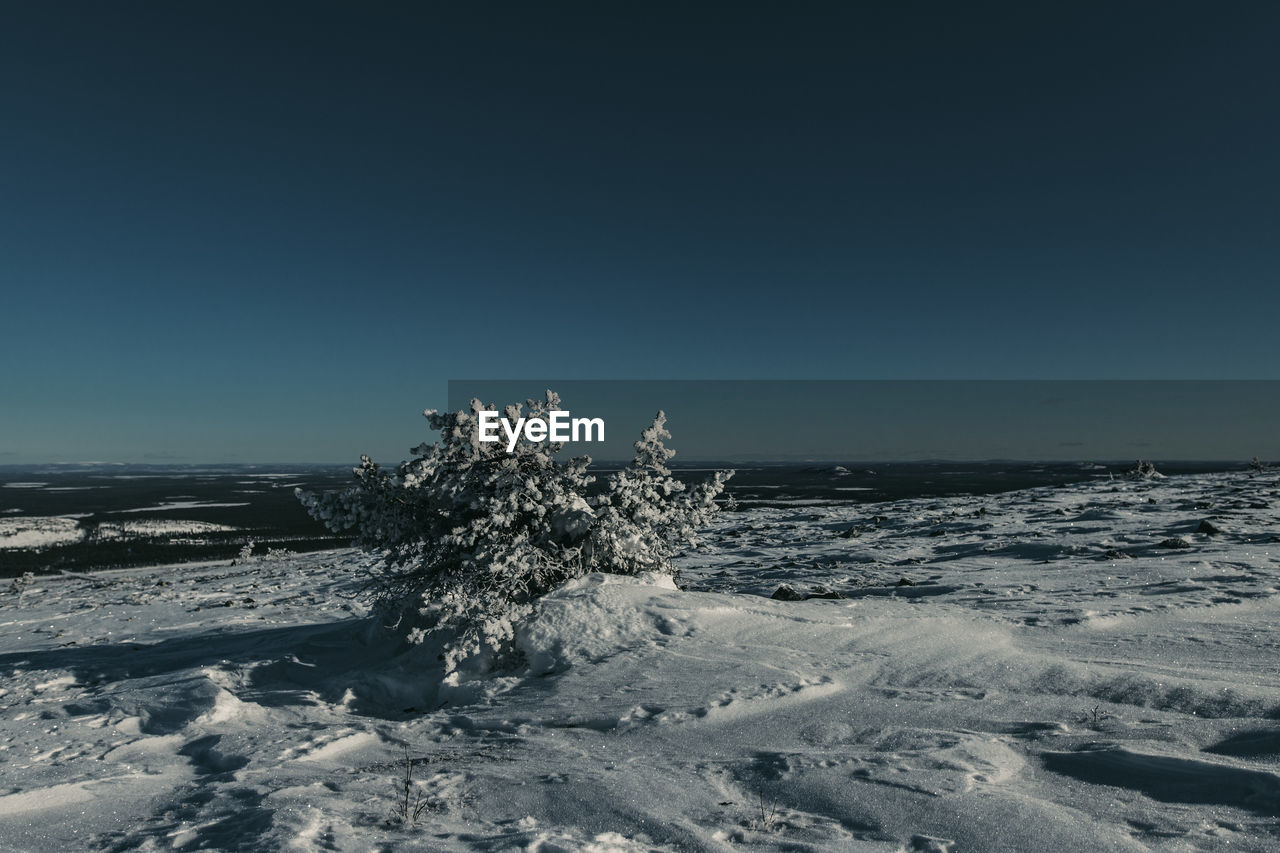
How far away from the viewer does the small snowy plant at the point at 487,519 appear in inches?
285

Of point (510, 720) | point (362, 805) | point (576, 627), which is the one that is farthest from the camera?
point (576, 627)

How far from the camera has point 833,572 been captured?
1085 centimetres

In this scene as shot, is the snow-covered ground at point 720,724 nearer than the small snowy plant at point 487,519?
Yes

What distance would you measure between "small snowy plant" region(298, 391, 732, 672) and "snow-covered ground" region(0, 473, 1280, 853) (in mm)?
530

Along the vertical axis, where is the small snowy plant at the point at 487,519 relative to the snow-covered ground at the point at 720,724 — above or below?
above

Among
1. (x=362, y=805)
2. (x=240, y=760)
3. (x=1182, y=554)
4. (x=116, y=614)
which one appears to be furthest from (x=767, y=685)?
(x=116, y=614)

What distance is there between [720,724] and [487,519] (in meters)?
3.62

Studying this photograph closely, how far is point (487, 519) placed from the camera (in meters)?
7.34

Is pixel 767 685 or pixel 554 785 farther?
pixel 767 685

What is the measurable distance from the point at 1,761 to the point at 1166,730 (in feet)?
26.4

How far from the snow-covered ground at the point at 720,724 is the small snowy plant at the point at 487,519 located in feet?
1.74

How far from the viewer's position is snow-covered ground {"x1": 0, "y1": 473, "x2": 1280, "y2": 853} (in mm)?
3254

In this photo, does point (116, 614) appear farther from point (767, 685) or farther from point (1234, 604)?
point (1234, 604)

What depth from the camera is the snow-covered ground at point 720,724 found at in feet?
10.7
